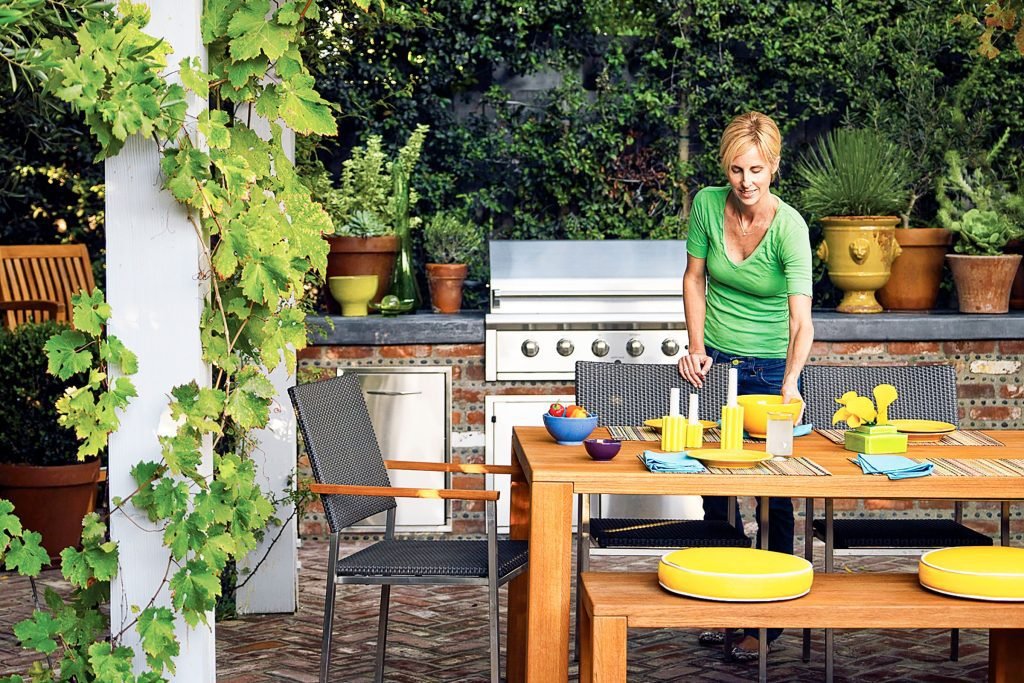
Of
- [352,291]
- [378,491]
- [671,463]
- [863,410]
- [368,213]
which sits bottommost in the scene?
[378,491]

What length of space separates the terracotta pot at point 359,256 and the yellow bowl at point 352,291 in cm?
4

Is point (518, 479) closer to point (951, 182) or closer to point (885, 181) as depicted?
point (885, 181)

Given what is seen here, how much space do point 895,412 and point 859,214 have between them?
2.17 m

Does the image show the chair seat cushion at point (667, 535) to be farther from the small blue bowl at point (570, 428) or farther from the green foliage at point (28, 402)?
the green foliage at point (28, 402)

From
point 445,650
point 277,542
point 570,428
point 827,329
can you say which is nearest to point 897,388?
point 570,428

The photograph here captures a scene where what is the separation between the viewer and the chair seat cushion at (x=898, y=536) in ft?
13.4

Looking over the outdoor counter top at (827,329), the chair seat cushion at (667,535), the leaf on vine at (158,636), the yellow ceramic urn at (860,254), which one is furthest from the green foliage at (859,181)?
the leaf on vine at (158,636)

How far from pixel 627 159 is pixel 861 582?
13.3 feet

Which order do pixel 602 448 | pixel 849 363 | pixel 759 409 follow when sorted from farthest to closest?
pixel 849 363, pixel 759 409, pixel 602 448

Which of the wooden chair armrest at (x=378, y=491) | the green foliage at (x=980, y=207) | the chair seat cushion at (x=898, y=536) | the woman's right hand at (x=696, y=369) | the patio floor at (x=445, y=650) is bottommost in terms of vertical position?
the patio floor at (x=445, y=650)

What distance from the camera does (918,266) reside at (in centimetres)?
622

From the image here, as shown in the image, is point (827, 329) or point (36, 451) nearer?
point (36, 451)

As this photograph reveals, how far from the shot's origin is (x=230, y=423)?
4.52 m

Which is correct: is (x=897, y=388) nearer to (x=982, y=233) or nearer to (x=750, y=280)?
(x=750, y=280)
